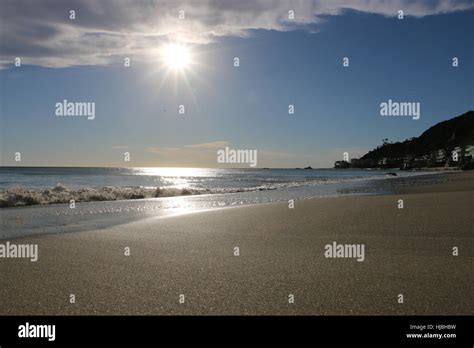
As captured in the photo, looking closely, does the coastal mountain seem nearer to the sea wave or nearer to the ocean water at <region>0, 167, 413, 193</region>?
the ocean water at <region>0, 167, 413, 193</region>

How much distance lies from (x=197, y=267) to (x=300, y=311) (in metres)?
2.54

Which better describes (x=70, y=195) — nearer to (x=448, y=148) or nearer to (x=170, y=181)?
(x=170, y=181)

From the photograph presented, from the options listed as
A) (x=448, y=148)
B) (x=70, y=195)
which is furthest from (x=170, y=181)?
(x=448, y=148)

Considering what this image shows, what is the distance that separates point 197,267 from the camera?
6965mm

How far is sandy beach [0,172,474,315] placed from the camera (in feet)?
16.6

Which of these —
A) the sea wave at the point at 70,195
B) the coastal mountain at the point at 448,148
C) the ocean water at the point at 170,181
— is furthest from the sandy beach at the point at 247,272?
the coastal mountain at the point at 448,148

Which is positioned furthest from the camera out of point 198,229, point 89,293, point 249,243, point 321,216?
point 321,216

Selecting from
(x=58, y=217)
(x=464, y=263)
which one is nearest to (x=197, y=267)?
(x=464, y=263)

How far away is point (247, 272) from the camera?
6566 millimetres

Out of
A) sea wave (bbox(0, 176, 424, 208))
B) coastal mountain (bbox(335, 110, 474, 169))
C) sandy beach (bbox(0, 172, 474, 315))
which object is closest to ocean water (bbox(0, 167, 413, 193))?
sea wave (bbox(0, 176, 424, 208))

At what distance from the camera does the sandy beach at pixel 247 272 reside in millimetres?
5047

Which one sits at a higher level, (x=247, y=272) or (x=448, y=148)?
(x=448, y=148)

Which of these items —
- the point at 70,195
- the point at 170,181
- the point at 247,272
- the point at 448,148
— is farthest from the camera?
the point at 448,148
